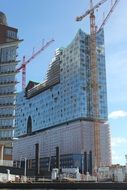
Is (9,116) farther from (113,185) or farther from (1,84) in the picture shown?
(113,185)

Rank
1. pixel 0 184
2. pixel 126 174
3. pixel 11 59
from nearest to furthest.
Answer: pixel 0 184 < pixel 126 174 < pixel 11 59

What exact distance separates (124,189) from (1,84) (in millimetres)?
78914

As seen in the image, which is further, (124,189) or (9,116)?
(9,116)

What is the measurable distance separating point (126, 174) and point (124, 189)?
29490mm

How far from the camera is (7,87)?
6654 inches

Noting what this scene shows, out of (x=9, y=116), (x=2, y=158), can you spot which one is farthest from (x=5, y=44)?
(x=2, y=158)

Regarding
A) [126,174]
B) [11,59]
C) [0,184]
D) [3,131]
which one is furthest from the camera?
[11,59]

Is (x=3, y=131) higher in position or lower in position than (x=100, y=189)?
higher

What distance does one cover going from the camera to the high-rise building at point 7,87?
163250 mm

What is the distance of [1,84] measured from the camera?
169 m

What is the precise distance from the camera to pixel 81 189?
11069cm

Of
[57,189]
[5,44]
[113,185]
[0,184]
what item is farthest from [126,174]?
Answer: [5,44]

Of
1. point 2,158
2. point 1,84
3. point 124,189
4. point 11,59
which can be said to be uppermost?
point 11,59

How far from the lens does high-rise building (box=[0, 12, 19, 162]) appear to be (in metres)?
163
